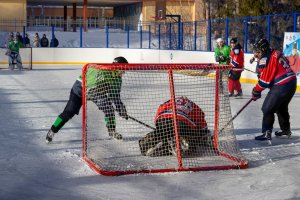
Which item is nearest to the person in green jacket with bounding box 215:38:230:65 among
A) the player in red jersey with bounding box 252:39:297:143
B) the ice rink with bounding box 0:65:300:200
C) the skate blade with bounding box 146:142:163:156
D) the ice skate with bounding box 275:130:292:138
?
the ice rink with bounding box 0:65:300:200

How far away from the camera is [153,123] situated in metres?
6.97

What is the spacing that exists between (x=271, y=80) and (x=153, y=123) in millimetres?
1469

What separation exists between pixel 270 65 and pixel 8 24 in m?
26.3

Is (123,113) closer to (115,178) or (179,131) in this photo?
(179,131)

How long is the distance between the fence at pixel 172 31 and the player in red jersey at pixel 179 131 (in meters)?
9.90

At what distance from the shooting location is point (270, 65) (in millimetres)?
7320

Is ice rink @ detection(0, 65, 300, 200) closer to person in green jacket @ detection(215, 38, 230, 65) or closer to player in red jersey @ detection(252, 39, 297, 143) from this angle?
player in red jersey @ detection(252, 39, 297, 143)

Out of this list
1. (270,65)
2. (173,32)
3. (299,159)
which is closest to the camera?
(299,159)

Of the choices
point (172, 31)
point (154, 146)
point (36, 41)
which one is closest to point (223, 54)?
point (154, 146)

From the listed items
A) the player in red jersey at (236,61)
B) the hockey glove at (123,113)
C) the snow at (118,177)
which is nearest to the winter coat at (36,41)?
the player in red jersey at (236,61)

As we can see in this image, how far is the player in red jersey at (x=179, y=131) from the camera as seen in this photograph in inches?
255

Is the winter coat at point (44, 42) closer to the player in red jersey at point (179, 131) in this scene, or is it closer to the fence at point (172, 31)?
the fence at point (172, 31)

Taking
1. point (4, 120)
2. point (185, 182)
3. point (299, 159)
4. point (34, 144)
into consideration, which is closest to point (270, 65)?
point (299, 159)

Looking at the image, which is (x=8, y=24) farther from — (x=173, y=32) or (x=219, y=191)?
(x=219, y=191)
